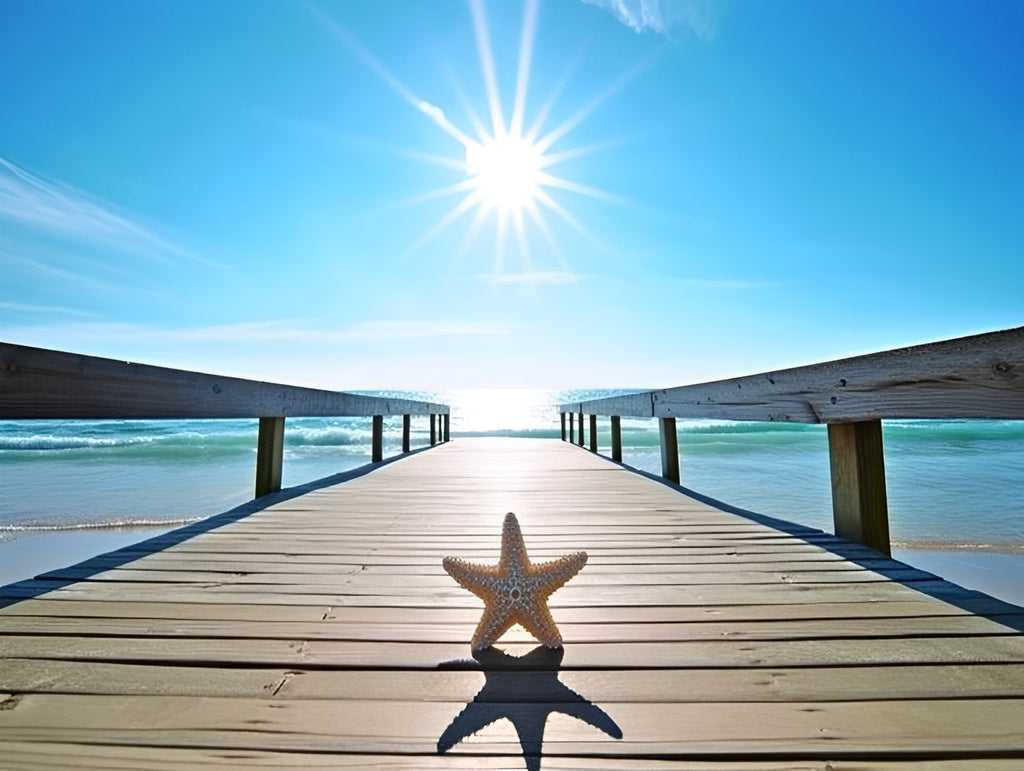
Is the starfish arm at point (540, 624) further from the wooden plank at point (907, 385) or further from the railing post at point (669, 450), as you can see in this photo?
the railing post at point (669, 450)

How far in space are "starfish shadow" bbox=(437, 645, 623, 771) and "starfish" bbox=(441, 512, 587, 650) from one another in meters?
0.06

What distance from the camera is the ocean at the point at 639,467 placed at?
6.71 meters

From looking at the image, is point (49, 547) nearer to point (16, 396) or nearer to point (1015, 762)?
point (16, 396)

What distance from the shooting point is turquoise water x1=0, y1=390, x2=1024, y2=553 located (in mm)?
6938

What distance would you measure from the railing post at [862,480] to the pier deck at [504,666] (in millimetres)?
180

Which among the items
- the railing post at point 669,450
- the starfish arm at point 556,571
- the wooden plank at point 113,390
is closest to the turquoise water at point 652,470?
the railing post at point 669,450

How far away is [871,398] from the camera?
2.06m

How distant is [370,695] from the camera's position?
1.19 m

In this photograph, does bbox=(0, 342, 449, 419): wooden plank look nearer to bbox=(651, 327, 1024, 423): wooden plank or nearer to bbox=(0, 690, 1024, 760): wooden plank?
bbox=(0, 690, 1024, 760): wooden plank

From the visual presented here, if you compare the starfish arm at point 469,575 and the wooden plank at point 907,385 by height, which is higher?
the wooden plank at point 907,385

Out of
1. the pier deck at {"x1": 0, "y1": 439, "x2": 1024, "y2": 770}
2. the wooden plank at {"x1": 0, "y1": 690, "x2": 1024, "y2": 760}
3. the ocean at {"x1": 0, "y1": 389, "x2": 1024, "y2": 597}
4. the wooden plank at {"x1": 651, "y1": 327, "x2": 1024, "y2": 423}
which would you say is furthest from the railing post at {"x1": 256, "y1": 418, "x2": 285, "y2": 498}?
the ocean at {"x1": 0, "y1": 389, "x2": 1024, "y2": 597}

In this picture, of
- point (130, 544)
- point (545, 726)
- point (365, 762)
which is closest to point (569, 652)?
point (545, 726)

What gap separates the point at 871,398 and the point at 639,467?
28.5ft

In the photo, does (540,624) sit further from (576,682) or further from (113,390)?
(113,390)
